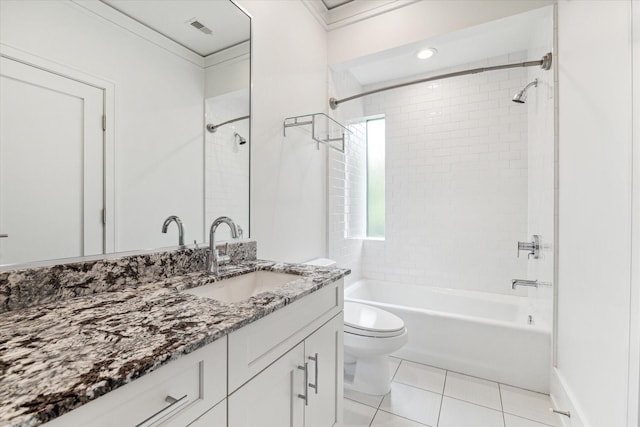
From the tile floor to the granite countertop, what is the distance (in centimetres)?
114

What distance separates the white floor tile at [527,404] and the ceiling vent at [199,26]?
8.71ft

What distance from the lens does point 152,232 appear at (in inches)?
47.3

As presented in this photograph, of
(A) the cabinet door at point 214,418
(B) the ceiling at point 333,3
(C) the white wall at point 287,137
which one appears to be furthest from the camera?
(B) the ceiling at point 333,3

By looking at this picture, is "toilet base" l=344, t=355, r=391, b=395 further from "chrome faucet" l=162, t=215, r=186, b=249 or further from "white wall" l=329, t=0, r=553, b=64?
"white wall" l=329, t=0, r=553, b=64

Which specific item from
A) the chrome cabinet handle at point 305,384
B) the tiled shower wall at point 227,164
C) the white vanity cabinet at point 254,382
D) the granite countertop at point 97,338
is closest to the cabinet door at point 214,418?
the white vanity cabinet at point 254,382

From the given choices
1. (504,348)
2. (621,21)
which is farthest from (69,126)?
(504,348)

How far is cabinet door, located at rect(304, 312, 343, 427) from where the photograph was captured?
113cm

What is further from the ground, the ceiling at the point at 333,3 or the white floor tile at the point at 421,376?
the ceiling at the point at 333,3

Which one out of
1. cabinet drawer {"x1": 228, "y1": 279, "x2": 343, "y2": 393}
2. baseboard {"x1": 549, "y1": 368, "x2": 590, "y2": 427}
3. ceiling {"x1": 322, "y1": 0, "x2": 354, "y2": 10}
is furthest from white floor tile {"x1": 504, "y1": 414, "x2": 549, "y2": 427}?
ceiling {"x1": 322, "y1": 0, "x2": 354, "y2": 10}

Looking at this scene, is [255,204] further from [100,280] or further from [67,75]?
[67,75]

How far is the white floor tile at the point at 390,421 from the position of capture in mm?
1588

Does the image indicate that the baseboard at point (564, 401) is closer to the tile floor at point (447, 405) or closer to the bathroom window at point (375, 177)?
the tile floor at point (447, 405)

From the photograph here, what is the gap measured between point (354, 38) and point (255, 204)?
5.43ft

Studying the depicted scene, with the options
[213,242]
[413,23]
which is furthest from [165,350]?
[413,23]
